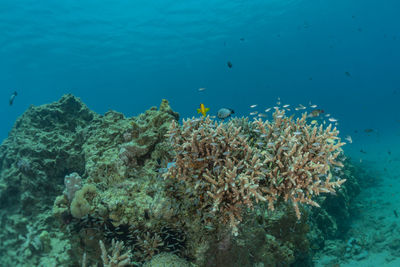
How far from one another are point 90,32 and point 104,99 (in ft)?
216

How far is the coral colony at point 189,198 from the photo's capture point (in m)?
4.02

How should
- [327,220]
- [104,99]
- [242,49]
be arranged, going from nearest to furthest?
[327,220]
[242,49]
[104,99]

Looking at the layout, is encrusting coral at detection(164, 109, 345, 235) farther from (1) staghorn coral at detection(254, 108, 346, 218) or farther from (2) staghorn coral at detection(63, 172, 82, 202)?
(2) staghorn coral at detection(63, 172, 82, 202)

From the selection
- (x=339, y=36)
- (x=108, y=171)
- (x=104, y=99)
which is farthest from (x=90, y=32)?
(x=339, y=36)

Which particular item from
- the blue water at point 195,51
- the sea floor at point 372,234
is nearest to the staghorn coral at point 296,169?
the sea floor at point 372,234

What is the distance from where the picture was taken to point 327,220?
426 inches

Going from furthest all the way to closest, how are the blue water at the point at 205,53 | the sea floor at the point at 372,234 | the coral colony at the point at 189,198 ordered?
the blue water at the point at 205,53
the sea floor at the point at 372,234
the coral colony at the point at 189,198

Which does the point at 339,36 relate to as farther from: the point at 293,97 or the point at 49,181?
the point at 49,181

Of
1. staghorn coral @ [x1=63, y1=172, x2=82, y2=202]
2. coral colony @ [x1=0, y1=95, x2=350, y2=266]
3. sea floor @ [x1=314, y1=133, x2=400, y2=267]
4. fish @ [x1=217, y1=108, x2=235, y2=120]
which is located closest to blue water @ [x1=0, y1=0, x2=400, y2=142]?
fish @ [x1=217, y1=108, x2=235, y2=120]

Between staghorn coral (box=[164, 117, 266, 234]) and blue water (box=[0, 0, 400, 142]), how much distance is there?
634 inches

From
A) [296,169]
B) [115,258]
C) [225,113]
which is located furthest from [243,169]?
[225,113]

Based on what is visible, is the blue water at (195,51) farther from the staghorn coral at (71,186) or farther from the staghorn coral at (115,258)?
the staghorn coral at (115,258)

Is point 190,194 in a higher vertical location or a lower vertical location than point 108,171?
lower

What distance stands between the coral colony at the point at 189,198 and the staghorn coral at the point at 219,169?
18 mm
